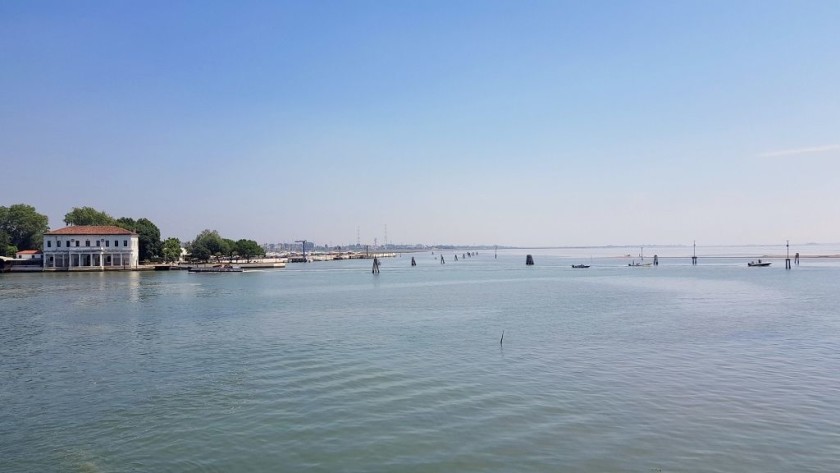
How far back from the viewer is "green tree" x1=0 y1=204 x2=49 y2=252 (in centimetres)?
11888

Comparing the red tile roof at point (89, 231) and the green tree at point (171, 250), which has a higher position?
the red tile roof at point (89, 231)

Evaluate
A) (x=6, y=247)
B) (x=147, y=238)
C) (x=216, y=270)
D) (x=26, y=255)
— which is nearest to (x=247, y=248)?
(x=147, y=238)

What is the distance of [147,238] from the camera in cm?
11250

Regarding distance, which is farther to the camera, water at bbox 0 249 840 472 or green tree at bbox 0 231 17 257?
green tree at bbox 0 231 17 257

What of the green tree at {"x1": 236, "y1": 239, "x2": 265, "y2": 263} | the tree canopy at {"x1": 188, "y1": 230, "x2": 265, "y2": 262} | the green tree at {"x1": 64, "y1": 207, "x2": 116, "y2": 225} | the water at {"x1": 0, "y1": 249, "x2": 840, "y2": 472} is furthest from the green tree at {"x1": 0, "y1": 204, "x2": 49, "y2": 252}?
the water at {"x1": 0, "y1": 249, "x2": 840, "y2": 472}

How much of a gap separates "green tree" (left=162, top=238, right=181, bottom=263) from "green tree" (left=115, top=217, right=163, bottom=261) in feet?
4.24

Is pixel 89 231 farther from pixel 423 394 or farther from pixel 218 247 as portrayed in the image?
pixel 423 394

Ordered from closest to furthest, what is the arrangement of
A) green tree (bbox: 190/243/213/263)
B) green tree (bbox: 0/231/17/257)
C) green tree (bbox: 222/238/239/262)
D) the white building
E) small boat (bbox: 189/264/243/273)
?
the white building → small boat (bbox: 189/264/243/273) → green tree (bbox: 0/231/17/257) → green tree (bbox: 190/243/213/263) → green tree (bbox: 222/238/239/262)

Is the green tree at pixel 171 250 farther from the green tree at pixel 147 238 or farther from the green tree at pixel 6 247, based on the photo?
the green tree at pixel 6 247

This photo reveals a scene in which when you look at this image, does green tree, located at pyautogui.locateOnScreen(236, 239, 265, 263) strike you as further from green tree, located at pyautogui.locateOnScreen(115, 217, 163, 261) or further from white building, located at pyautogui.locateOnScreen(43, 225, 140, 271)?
white building, located at pyautogui.locateOnScreen(43, 225, 140, 271)

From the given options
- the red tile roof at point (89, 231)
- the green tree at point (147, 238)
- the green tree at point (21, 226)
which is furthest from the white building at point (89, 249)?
the green tree at point (21, 226)

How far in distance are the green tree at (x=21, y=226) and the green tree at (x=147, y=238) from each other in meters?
19.8

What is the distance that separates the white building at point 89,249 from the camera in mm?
99000

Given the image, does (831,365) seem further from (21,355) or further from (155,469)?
(21,355)
